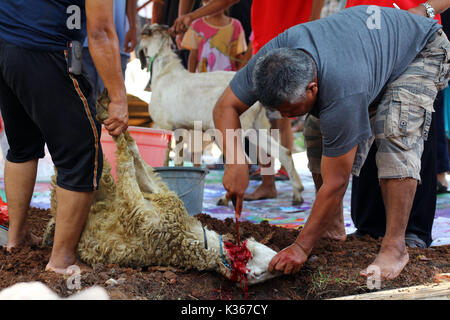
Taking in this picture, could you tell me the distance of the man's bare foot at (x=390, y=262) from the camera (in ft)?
8.77

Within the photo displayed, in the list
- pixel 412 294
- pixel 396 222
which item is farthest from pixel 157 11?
pixel 412 294

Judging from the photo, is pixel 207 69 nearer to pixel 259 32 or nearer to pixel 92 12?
pixel 259 32

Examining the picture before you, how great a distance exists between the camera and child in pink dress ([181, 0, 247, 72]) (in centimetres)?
665

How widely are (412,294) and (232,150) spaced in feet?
3.95

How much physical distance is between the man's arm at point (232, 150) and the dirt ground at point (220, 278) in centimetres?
50

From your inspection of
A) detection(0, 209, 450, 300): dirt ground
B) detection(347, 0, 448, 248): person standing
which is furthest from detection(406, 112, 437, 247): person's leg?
detection(0, 209, 450, 300): dirt ground

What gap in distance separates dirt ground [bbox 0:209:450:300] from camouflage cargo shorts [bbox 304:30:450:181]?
582 millimetres

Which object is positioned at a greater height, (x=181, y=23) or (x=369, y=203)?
(x=181, y=23)

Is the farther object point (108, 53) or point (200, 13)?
point (200, 13)

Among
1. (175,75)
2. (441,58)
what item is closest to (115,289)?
(441,58)

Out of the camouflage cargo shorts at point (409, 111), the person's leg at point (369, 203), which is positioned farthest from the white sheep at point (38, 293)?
the person's leg at point (369, 203)

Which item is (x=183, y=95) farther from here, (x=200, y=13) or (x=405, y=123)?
(x=405, y=123)

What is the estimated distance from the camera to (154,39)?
5.96 m

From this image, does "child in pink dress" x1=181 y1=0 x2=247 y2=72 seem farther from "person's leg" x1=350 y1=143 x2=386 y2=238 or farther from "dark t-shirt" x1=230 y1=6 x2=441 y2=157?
"dark t-shirt" x1=230 y1=6 x2=441 y2=157
